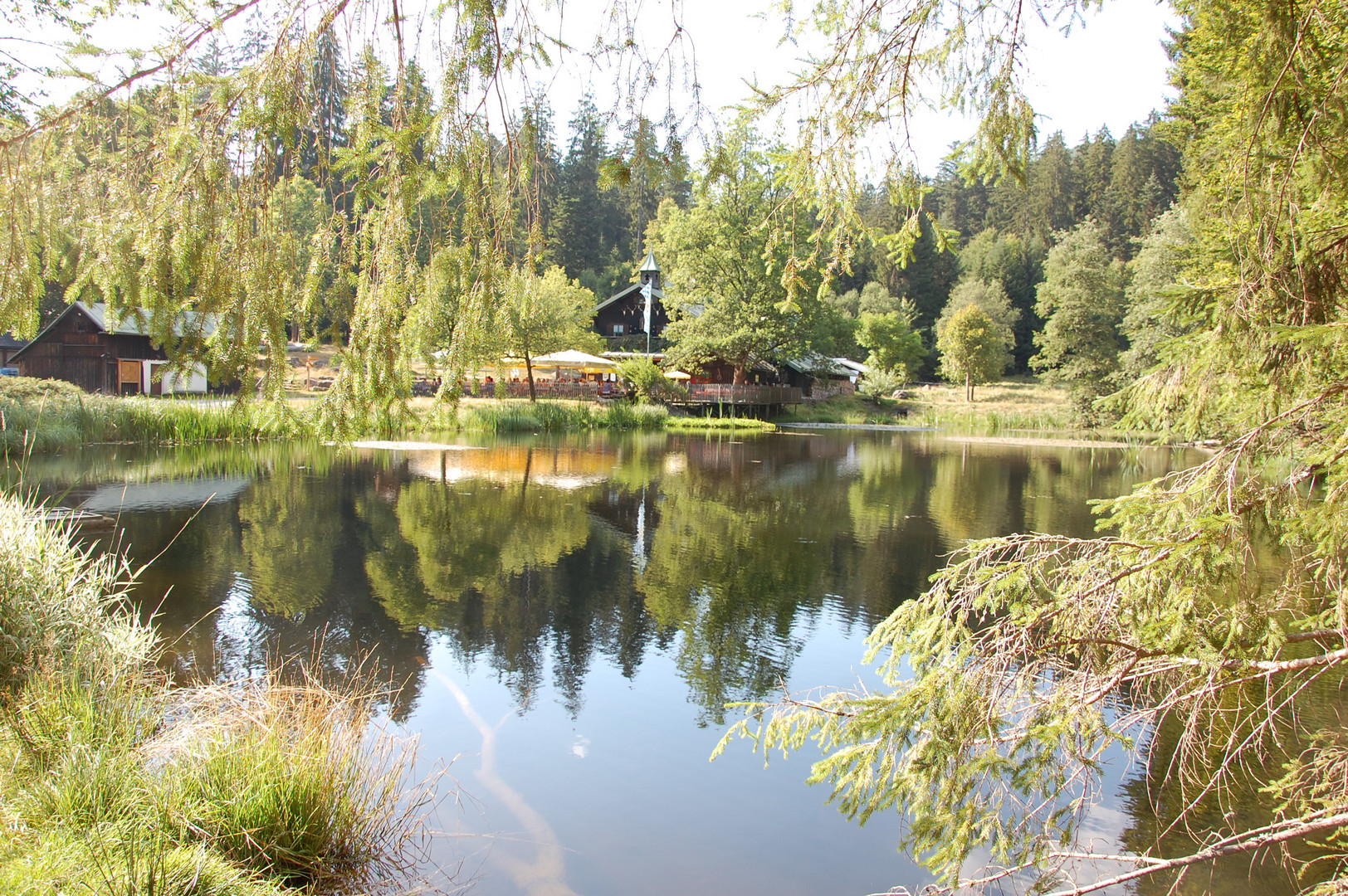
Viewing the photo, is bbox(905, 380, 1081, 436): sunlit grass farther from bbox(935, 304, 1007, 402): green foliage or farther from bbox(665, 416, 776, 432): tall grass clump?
bbox(665, 416, 776, 432): tall grass clump

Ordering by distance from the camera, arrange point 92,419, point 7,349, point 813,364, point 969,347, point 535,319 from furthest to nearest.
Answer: point 969,347, point 813,364, point 7,349, point 92,419, point 535,319

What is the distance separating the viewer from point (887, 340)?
5409cm

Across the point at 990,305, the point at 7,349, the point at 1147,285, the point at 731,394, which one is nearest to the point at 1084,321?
the point at 1147,285

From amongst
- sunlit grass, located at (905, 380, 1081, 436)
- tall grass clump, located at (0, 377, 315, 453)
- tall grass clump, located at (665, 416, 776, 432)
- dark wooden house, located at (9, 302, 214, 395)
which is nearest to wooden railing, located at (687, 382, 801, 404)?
tall grass clump, located at (665, 416, 776, 432)

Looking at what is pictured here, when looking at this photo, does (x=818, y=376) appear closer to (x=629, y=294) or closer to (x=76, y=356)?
(x=629, y=294)

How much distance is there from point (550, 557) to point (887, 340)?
4623 centimetres

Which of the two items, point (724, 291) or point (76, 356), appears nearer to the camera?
point (76, 356)

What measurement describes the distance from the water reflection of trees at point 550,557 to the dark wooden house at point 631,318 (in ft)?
89.3

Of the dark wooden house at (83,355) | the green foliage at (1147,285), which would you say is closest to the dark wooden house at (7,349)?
the dark wooden house at (83,355)

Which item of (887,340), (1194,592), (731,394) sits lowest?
(1194,592)

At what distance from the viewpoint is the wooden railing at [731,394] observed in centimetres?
4094

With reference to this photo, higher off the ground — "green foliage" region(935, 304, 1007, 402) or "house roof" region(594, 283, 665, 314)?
"house roof" region(594, 283, 665, 314)

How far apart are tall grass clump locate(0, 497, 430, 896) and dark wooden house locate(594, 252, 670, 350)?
44254 millimetres

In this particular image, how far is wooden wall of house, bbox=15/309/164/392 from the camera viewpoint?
103 ft
